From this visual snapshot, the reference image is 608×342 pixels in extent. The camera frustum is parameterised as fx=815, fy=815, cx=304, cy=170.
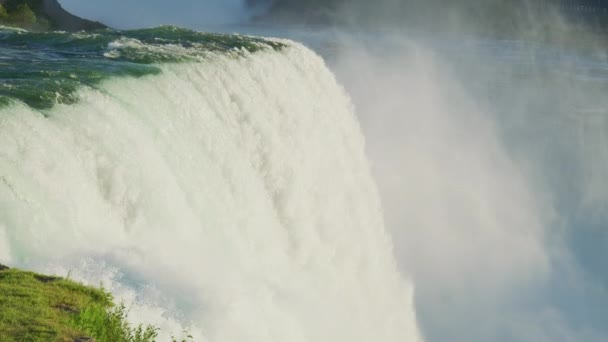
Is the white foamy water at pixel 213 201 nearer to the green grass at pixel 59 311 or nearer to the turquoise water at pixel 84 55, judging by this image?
the green grass at pixel 59 311

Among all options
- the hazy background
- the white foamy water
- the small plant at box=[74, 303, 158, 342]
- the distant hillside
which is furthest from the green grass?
the distant hillside

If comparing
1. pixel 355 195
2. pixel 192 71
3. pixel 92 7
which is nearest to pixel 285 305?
pixel 192 71

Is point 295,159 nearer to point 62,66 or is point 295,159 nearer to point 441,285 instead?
point 62,66

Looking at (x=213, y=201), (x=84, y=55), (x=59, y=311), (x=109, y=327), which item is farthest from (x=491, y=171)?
(x=59, y=311)

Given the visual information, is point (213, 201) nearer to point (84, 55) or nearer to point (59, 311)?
point (59, 311)

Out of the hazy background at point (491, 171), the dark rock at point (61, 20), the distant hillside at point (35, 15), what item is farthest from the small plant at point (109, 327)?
A: the dark rock at point (61, 20)

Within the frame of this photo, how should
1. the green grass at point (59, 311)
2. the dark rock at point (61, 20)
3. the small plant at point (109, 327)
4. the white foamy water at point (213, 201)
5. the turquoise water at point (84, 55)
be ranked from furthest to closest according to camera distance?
the dark rock at point (61, 20)
the turquoise water at point (84, 55)
the white foamy water at point (213, 201)
the small plant at point (109, 327)
the green grass at point (59, 311)
